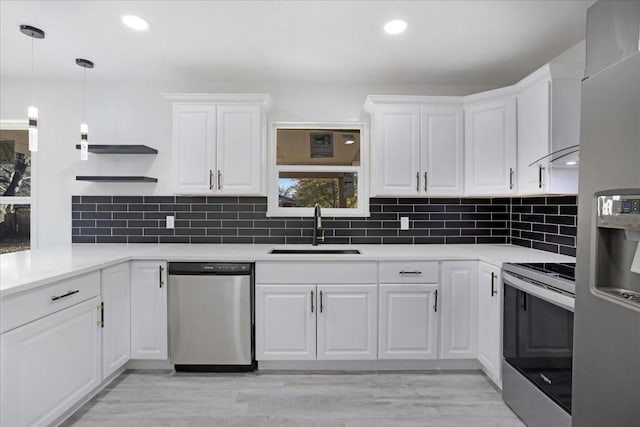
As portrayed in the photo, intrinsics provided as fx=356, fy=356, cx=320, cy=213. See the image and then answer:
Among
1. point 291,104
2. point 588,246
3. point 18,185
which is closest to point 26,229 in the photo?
point 18,185

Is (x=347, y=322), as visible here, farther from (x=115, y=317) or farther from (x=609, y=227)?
(x=609, y=227)

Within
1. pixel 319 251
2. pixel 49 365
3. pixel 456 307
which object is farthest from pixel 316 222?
pixel 49 365

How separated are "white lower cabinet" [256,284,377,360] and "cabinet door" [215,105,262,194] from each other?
3.02 feet

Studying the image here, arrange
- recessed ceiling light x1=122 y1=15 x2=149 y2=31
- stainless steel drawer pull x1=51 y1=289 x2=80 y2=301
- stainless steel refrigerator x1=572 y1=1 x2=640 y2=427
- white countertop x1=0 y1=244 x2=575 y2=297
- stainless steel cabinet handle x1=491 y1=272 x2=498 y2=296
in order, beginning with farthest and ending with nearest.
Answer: stainless steel cabinet handle x1=491 y1=272 x2=498 y2=296 → recessed ceiling light x1=122 y1=15 x2=149 y2=31 → white countertop x1=0 y1=244 x2=575 y2=297 → stainless steel drawer pull x1=51 y1=289 x2=80 y2=301 → stainless steel refrigerator x1=572 y1=1 x2=640 y2=427

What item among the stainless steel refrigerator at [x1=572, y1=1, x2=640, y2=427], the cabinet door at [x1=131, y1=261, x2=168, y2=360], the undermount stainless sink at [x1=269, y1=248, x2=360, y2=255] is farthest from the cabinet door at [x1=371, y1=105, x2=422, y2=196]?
the cabinet door at [x1=131, y1=261, x2=168, y2=360]

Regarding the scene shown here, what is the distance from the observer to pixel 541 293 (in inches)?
72.4

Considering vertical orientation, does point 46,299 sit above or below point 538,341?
above

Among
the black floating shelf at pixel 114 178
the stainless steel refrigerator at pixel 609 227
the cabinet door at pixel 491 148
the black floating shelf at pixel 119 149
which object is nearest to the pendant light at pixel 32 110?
the black floating shelf at pixel 119 149

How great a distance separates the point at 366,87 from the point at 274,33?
45.0 inches

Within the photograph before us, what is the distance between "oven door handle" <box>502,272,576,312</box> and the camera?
5.37 ft

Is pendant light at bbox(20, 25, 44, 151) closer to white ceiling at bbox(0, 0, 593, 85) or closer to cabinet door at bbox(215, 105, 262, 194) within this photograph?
white ceiling at bbox(0, 0, 593, 85)

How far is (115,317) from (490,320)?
254 cm

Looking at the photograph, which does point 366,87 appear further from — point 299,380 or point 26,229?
point 26,229

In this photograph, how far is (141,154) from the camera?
3.22 metres
